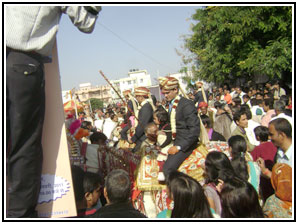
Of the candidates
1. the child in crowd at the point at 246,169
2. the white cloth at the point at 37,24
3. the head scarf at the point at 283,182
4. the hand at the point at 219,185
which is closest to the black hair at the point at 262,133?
the child in crowd at the point at 246,169

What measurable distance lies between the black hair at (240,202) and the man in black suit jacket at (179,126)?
4.16ft

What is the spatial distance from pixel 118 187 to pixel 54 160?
624 mm

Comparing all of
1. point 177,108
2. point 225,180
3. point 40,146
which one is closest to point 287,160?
point 225,180

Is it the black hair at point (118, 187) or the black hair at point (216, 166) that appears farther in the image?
the black hair at point (216, 166)

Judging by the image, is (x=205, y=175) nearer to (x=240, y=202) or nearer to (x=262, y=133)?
(x=240, y=202)

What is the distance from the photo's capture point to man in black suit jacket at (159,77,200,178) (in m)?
3.81

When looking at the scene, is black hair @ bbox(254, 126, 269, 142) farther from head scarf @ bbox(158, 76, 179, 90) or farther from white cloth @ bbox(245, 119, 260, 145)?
head scarf @ bbox(158, 76, 179, 90)

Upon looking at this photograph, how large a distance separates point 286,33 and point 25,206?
42.8ft

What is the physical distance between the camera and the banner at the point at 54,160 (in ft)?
6.80

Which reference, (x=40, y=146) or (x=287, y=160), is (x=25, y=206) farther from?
(x=287, y=160)

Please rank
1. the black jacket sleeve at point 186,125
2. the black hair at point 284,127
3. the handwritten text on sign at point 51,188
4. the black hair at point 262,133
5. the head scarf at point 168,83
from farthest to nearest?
the black hair at point 262,133 < the head scarf at point 168,83 < the black jacket sleeve at point 186,125 < the black hair at point 284,127 < the handwritten text on sign at point 51,188

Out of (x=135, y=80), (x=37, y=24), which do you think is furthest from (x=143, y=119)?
(x=135, y=80)

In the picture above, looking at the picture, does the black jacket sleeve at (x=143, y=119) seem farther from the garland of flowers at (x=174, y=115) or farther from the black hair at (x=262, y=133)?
the black hair at (x=262, y=133)

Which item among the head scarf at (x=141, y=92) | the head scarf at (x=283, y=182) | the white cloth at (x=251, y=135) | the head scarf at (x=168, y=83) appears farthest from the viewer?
the head scarf at (x=141, y=92)
